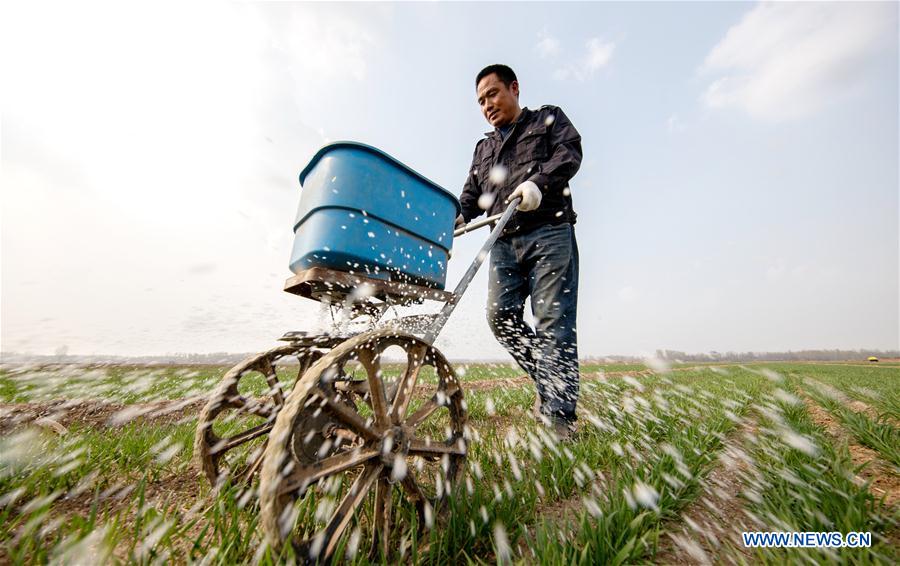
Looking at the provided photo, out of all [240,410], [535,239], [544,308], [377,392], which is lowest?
[240,410]

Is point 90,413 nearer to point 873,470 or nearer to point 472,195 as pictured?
point 472,195

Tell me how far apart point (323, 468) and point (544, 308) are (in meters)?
2.04

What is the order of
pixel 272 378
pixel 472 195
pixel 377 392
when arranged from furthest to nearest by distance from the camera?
pixel 472 195 < pixel 272 378 < pixel 377 392

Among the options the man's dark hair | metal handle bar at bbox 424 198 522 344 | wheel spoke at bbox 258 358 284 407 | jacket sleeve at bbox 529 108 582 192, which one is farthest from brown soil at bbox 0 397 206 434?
the man's dark hair

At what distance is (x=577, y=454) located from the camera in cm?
227

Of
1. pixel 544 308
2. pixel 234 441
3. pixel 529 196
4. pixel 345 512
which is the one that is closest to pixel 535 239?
pixel 529 196

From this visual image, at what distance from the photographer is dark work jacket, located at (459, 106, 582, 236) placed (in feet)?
8.96

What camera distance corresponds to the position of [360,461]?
142 cm

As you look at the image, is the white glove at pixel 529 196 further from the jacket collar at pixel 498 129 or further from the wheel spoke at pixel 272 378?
the wheel spoke at pixel 272 378

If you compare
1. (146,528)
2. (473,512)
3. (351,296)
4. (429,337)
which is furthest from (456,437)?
(146,528)

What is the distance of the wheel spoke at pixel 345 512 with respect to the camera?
4.23 feet

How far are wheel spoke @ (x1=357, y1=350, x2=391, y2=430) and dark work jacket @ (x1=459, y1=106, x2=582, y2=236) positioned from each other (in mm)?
1913

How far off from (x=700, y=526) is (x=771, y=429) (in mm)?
2428

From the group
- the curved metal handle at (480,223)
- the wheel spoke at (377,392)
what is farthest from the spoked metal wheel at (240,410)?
the curved metal handle at (480,223)
